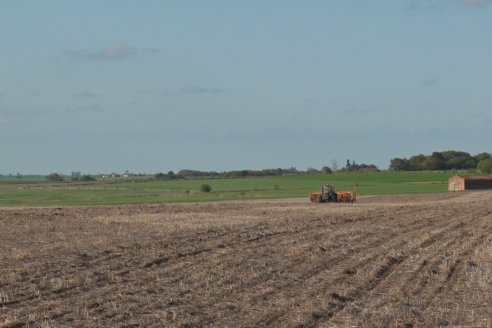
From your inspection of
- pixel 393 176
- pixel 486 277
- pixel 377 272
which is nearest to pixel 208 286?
pixel 377 272

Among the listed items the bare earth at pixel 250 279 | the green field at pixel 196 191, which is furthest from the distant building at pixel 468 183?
the bare earth at pixel 250 279

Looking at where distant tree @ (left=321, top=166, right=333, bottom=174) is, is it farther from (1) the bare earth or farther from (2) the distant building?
(1) the bare earth

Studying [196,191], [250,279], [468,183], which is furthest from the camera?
[196,191]

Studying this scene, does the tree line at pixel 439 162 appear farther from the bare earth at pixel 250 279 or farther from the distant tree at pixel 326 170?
the bare earth at pixel 250 279

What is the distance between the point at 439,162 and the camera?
183000 mm

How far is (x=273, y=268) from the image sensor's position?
1964cm

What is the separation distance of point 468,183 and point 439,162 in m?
82.9

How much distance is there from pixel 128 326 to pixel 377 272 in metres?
7.33

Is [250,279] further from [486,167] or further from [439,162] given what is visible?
[439,162]

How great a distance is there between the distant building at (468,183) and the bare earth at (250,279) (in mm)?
71850

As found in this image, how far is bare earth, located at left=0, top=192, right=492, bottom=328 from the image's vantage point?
44.2 feet

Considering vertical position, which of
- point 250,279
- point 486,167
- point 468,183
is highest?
point 486,167

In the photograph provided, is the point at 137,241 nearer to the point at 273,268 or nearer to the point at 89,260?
the point at 89,260

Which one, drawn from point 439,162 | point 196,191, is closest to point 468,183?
point 196,191
